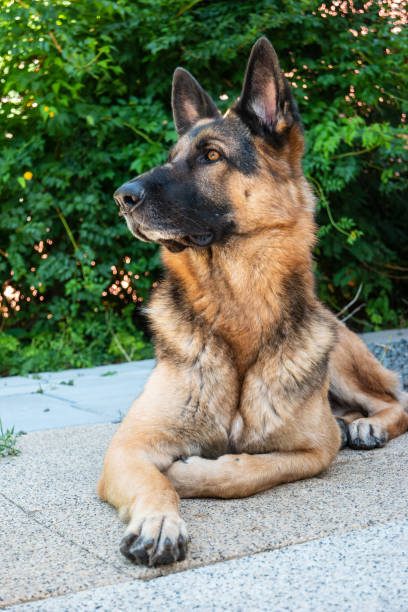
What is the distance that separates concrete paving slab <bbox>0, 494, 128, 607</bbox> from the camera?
1.71m

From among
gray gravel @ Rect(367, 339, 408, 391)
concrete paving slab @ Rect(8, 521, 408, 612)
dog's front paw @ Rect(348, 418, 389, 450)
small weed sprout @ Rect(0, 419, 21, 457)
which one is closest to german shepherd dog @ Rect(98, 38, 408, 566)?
dog's front paw @ Rect(348, 418, 389, 450)

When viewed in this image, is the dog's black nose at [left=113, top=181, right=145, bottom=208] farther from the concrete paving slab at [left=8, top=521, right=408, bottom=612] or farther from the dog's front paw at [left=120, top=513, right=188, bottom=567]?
the concrete paving slab at [left=8, top=521, right=408, bottom=612]

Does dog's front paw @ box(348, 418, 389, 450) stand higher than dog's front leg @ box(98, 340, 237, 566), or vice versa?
dog's front leg @ box(98, 340, 237, 566)

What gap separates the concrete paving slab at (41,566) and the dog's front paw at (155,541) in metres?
0.07

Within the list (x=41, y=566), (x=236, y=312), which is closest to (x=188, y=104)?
(x=236, y=312)

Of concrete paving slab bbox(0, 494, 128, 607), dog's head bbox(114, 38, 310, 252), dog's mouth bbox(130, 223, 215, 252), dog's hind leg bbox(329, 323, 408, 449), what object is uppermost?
dog's head bbox(114, 38, 310, 252)

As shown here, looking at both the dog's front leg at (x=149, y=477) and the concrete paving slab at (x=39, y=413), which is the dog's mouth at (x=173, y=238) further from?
the concrete paving slab at (x=39, y=413)

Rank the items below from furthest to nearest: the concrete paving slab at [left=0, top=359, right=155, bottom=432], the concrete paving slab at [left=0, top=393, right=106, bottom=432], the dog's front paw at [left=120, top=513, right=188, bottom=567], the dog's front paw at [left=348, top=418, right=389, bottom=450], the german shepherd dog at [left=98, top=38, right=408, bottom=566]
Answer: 1. the concrete paving slab at [left=0, top=359, right=155, bottom=432]
2. the concrete paving slab at [left=0, top=393, right=106, bottom=432]
3. the dog's front paw at [left=348, top=418, right=389, bottom=450]
4. the german shepherd dog at [left=98, top=38, right=408, bottom=566]
5. the dog's front paw at [left=120, top=513, right=188, bottom=567]

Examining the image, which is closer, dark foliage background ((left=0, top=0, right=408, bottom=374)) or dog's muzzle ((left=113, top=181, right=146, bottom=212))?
dog's muzzle ((left=113, top=181, right=146, bottom=212))

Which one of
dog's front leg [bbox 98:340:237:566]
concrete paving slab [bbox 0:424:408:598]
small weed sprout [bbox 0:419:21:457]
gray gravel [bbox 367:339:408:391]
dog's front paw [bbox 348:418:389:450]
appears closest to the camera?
concrete paving slab [bbox 0:424:408:598]

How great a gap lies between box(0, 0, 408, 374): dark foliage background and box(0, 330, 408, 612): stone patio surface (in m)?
3.20

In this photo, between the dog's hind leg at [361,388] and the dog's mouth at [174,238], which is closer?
the dog's mouth at [174,238]

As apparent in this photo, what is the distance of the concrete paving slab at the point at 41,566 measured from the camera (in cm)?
171

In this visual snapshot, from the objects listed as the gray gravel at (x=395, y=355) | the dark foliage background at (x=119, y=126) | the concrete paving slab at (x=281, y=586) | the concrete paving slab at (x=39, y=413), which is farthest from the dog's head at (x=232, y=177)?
the dark foliage background at (x=119, y=126)
